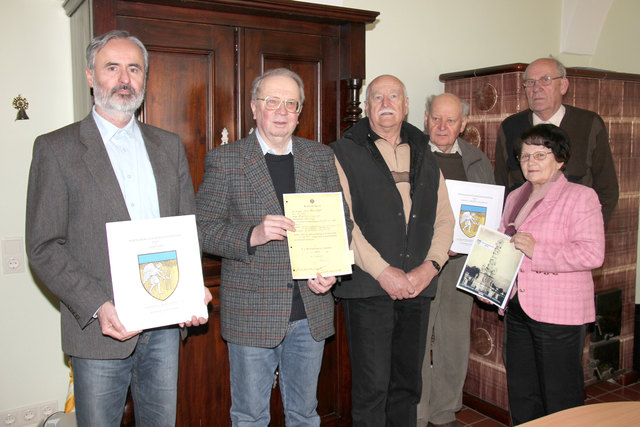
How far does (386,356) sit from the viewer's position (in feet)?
8.31

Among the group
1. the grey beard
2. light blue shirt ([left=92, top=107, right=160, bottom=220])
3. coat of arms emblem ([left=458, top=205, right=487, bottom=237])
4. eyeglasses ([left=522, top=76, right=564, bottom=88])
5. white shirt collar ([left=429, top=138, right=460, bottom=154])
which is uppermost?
eyeglasses ([left=522, top=76, right=564, bottom=88])

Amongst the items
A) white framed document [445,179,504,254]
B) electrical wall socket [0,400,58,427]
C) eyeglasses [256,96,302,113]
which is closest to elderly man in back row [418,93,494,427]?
white framed document [445,179,504,254]

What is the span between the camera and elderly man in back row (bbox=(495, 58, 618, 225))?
304cm

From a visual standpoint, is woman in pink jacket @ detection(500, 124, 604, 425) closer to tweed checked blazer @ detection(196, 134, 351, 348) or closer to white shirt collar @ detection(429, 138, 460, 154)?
white shirt collar @ detection(429, 138, 460, 154)

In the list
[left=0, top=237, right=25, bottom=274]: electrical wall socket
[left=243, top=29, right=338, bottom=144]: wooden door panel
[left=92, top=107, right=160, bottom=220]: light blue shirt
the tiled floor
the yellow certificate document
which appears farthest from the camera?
the tiled floor

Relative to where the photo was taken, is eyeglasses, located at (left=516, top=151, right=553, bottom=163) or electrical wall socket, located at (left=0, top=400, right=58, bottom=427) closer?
eyeglasses, located at (left=516, top=151, right=553, bottom=163)

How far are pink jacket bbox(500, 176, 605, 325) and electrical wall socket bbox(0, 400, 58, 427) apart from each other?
251 centimetres

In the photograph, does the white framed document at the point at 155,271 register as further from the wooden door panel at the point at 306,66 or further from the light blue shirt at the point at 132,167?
the wooden door panel at the point at 306,66

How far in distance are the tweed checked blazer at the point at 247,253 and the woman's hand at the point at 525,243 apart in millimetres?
1014

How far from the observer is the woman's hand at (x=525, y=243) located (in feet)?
7.98

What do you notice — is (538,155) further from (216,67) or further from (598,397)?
(598,397)

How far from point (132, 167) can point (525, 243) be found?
171 centimetres

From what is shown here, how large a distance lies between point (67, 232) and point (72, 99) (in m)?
1.30

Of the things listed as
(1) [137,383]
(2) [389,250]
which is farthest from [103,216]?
(2) [389,250]
